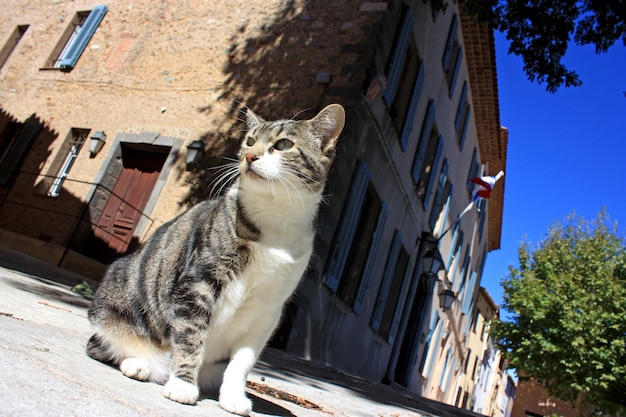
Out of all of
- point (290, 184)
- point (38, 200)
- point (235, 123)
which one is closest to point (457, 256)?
point (235, 123)

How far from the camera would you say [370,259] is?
1031 cm

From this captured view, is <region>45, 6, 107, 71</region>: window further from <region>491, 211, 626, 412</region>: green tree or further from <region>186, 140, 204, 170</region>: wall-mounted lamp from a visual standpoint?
<region>491, 211, 626, 412</region>: green tree

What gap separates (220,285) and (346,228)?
6676 mm

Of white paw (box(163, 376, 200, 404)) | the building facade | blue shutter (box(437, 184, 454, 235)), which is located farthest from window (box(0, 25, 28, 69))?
white paw (box(163, 376, 200, 404))

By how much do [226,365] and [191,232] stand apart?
2.12 feet

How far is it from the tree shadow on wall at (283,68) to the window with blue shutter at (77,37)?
13.7 ft

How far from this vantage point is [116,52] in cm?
1206

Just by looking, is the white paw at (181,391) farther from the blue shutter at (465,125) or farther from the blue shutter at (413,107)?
the blue shutter at (465,125)

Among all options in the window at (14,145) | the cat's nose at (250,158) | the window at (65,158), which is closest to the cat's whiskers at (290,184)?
the cat's nose at (250,158)

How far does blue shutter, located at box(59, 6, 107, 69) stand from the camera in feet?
40.4

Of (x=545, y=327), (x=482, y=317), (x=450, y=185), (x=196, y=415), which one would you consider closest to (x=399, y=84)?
(x=450, y=185)

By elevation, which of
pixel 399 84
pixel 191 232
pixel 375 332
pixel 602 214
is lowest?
pixel 191 232

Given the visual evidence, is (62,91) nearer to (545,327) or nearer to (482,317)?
(545,327)

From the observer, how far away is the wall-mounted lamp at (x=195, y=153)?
954cm
